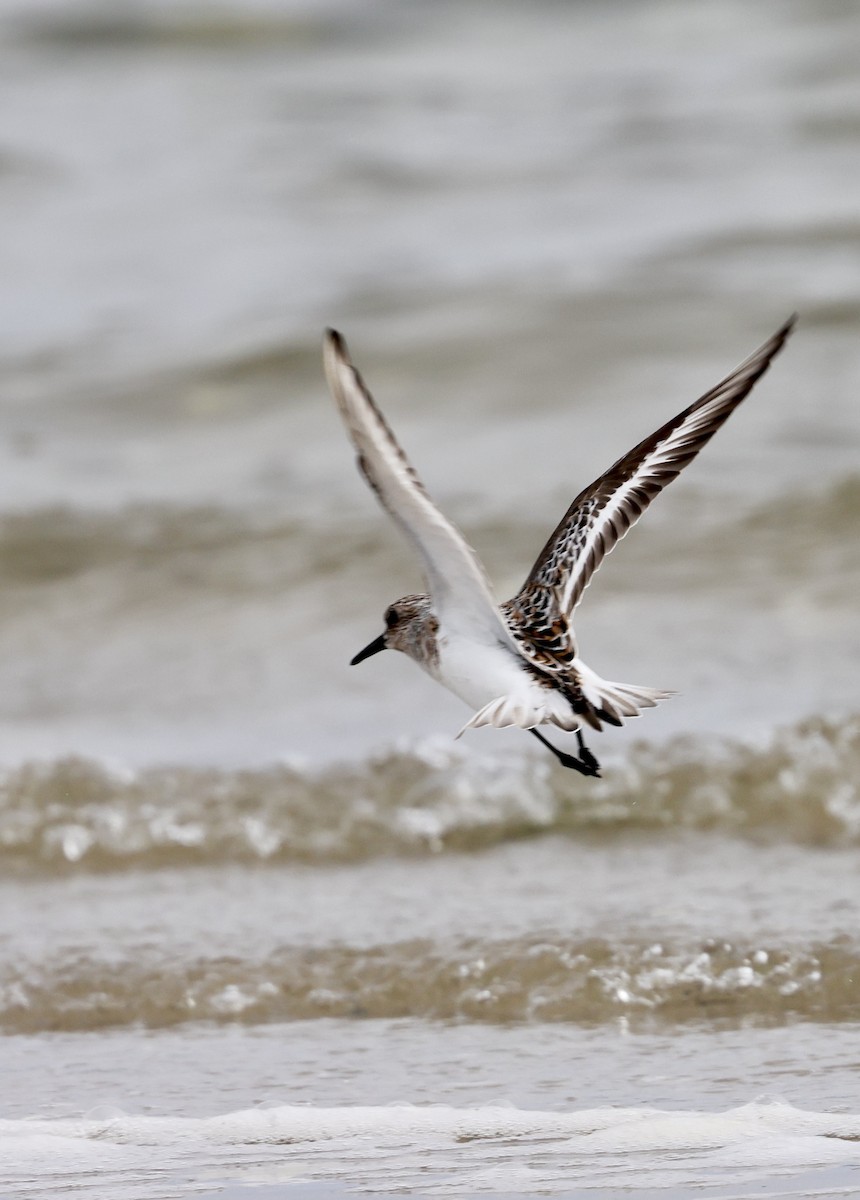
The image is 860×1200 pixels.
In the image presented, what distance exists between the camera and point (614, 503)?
3717 millimetres

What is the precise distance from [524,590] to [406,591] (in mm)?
2728

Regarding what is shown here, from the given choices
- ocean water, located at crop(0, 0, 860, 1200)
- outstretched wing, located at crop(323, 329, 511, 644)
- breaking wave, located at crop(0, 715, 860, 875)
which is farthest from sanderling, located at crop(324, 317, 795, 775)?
breaking wave, located at crop(0, 715, 860, 875)

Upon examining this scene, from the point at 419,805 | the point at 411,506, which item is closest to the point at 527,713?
the point at 411,506

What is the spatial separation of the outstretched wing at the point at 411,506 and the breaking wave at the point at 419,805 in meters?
1.58

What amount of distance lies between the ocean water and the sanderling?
25.5 inches

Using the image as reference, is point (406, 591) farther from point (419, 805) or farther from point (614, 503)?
point (614, 503)

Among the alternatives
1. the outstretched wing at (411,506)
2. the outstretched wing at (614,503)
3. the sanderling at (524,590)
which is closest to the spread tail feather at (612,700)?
the sanderling at (524,590)

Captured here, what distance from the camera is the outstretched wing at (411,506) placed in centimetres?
258

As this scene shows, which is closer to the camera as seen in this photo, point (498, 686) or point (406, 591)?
point (498, 686)

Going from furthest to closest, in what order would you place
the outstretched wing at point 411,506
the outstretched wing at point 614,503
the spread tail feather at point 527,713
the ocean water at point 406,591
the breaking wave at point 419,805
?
1. the breaking wave at point 419,805
2. the outstretched wing at point 614,503
3. the ocean water at point 406,591
4. the spread tail feather at point 527,713
5. the outstretched wing at point 411,506

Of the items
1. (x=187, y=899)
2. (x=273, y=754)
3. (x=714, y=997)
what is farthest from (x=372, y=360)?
(x=714, y=997)

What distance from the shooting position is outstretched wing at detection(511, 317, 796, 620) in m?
3.61

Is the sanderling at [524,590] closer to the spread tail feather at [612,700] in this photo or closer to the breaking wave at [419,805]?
the spread tail feather at [612,700]

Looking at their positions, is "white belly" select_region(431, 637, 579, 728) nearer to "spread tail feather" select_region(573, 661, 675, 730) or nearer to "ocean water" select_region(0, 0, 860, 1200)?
"spread tail feather" select_region(573, 661, 675, 730)
